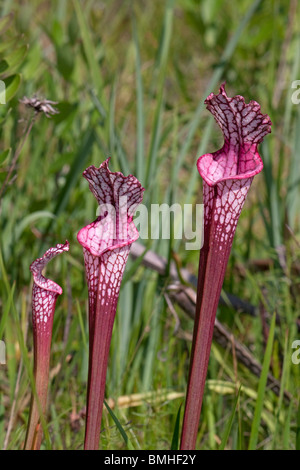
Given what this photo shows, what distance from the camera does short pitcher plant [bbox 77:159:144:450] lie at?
583 mm

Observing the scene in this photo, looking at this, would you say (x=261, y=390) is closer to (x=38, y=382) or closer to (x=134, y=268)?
(x=38, y=382)

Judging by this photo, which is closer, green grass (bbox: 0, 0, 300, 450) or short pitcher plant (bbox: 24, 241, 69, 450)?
short pitcher plant (bbox: 24, 241, 69, 450)

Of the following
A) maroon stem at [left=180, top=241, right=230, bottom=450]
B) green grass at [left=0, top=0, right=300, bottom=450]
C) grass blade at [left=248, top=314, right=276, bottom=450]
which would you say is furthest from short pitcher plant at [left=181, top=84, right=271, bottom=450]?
green grass at [left=0, top=0, right=300, bottom=450]

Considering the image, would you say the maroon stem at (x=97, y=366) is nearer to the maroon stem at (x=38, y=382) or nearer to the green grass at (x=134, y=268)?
the maroon stem at (x=38, y=382)

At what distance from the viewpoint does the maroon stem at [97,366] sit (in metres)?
0.58

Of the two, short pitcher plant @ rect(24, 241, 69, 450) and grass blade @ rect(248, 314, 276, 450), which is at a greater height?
short pitcher plant @ rect(24, 241, 69, 450)

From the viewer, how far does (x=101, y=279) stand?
590 mm

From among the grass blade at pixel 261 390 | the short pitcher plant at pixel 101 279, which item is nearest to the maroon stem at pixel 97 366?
the short pitcher plant at pixel 101 279

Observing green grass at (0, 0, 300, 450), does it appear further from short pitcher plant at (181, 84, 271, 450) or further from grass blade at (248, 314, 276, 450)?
short pitcher plant at (181, 84, 271, 450)

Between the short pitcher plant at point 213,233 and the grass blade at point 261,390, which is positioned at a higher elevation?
the short pitcher plant at point 213,233

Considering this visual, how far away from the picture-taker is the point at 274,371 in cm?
121

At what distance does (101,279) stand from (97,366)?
0.09m

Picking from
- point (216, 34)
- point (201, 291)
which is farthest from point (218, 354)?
point (216, 34)
